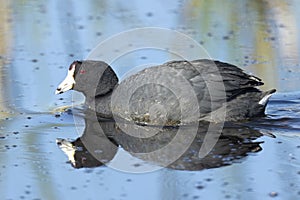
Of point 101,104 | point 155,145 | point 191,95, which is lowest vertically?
point 155,145

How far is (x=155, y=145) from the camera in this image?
6.48m

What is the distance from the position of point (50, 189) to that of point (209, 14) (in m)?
4.54

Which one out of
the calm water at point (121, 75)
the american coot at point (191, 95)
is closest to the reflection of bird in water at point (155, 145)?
the calm water at point (121, 75)

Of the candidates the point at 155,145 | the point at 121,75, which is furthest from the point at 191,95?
the point at 121,75

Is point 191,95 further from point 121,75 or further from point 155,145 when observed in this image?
point 121,75

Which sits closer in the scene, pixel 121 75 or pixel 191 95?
pixel 191 95

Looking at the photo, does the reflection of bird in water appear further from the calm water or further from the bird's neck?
the bird's neck

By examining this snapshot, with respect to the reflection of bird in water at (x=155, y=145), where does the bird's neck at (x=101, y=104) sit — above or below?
above

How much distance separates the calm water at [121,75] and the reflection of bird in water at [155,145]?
0.08 ft

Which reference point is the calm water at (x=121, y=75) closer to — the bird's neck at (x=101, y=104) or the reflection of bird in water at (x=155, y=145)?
the reflection of bird in water at (x=155, y=145)

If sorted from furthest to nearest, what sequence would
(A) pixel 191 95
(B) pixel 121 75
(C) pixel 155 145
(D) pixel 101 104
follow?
(B) pixel 121 75
(D) pixel 101 104
(A) pixel 191 95
(C) pixel 155 145

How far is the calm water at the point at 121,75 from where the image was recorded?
550 centimetres

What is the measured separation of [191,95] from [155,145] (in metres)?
0.73

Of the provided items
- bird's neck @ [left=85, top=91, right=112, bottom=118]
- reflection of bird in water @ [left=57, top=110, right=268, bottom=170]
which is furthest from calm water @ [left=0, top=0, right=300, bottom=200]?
bird's neck @ [left=85, top=91, right=112, bottom=118]
